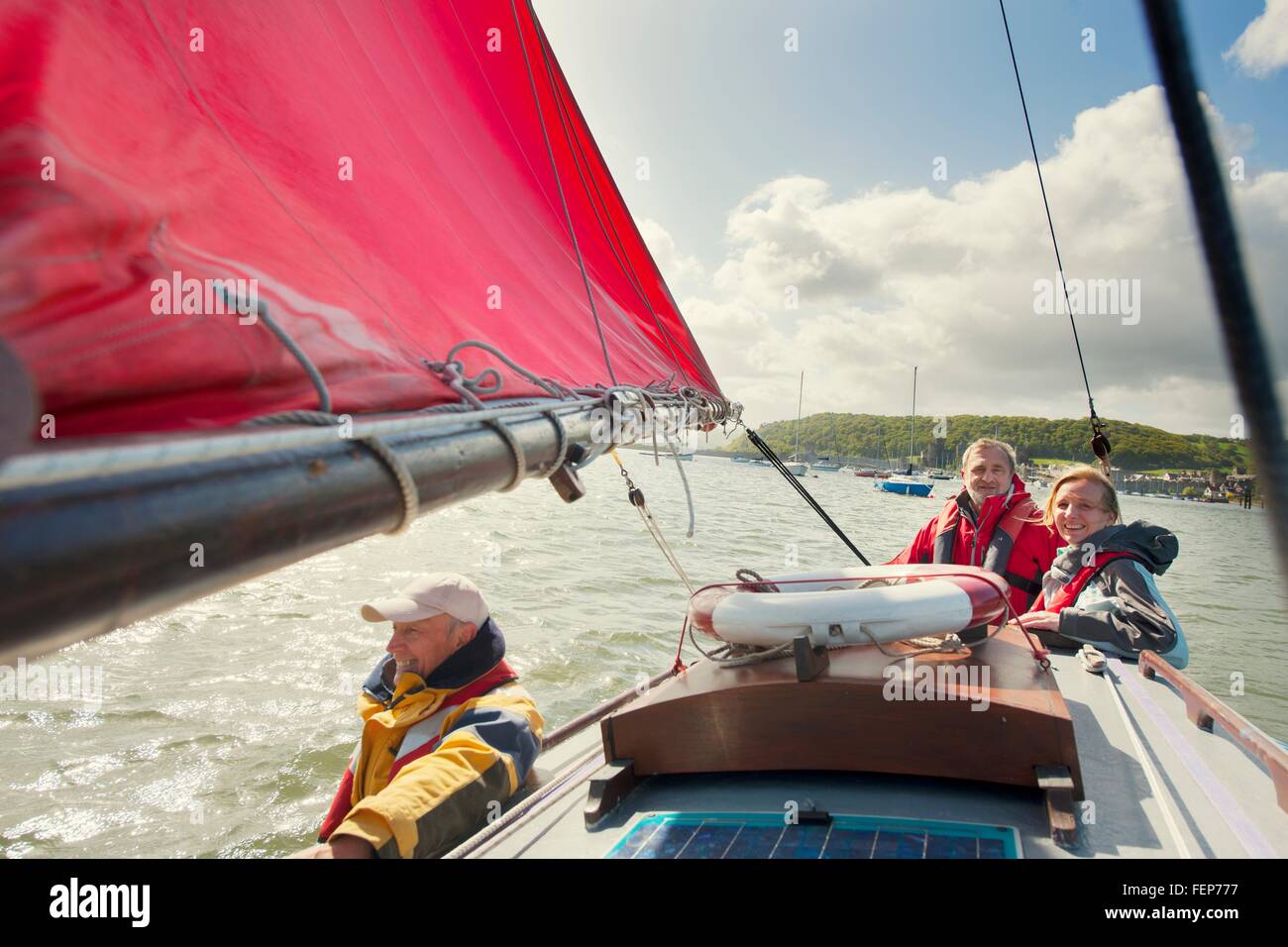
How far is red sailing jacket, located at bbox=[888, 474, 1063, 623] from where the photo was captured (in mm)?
4355

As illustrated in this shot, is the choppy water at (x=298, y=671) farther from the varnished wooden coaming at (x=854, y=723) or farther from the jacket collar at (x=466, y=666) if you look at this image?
the jacket collar at (x=466, y=666)

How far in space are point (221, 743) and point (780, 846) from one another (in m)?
4.34

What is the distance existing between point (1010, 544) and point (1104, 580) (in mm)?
833

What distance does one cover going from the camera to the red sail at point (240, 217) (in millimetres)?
693

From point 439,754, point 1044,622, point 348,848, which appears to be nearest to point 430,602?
point 439,754

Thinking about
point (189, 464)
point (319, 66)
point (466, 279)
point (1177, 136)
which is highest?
point (319, 66)

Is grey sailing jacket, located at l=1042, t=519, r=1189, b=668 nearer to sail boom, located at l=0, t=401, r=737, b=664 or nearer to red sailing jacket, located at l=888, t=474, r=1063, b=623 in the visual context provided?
red sailing jacket, located at l=888, t=474, r=1063, b=623

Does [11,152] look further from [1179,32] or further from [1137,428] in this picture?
[1137,428]

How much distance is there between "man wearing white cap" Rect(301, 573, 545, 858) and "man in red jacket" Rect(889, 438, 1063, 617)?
2870 mm

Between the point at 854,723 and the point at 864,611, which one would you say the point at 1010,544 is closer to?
the point at 864,611

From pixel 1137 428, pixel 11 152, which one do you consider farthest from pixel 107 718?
pixel 1137 428

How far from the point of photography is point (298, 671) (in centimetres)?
613

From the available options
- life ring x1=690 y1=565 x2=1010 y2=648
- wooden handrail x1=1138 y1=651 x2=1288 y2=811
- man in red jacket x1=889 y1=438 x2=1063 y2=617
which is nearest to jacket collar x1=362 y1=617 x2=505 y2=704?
life ring x1=690 y1=565 x2=1010 y2=648
